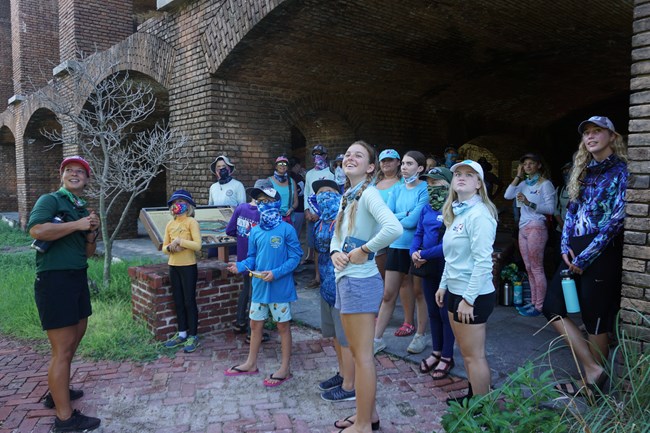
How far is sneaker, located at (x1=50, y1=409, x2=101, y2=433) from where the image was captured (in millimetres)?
3318

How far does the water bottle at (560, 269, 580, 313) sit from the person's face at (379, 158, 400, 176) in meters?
2.04

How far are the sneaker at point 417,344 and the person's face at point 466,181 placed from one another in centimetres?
185

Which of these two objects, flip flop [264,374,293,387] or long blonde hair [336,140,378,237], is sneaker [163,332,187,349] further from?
long blonde hair [336,140,378,237]

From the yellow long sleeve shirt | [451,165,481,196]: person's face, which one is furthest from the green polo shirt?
[451,165,481,196]: person's face

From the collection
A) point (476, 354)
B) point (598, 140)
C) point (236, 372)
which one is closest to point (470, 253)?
point (476, 354)

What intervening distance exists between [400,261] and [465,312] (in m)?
1.53

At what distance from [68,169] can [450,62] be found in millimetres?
6684

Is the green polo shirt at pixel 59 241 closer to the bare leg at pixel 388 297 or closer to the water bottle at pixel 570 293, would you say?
the bare leg at pixel 388 297

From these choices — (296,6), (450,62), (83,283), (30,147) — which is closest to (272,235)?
(83,283)

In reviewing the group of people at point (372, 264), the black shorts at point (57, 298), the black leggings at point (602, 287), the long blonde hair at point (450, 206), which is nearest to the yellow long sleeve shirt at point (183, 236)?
the group of people at point (372, 264)

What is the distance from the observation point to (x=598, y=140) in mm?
3312

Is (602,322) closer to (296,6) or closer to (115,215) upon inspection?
(296,6)

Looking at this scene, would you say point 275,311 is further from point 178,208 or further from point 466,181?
point 466,181

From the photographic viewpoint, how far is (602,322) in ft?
10.9
